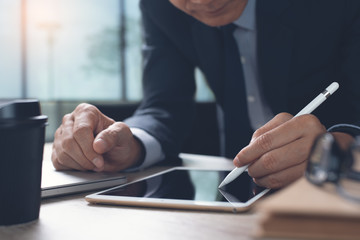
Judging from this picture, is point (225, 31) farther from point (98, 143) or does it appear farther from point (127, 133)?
point (98, 143)

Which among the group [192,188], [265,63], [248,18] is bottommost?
[192,188]

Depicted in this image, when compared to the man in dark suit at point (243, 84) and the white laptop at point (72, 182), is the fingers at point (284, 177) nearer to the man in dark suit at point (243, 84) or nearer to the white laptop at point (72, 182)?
the man in dark suit at point (243, 84)

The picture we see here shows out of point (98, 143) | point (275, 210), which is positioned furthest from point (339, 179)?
point (98, 143)

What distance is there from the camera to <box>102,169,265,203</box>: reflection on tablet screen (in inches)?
24.7

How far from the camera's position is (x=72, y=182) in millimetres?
724

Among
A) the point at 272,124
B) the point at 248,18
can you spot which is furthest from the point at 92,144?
the point at 248,18

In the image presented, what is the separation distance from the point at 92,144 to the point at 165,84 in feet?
1.86

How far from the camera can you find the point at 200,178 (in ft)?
2.59

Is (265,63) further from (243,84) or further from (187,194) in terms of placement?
(187,194)

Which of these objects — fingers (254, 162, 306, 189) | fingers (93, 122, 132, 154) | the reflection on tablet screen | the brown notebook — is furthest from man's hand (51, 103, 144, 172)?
the brown notebook

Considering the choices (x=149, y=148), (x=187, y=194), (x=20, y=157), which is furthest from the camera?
(x=149, y=148)

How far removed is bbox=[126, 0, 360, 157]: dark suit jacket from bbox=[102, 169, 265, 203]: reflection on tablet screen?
0.35 metres

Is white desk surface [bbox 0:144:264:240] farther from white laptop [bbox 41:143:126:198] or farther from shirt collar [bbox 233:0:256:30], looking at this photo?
shirt collar [bbox 233:0:256:30]

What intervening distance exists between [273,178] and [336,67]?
63cm
